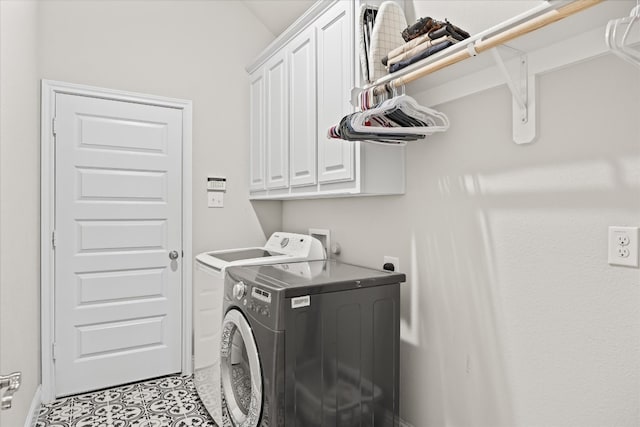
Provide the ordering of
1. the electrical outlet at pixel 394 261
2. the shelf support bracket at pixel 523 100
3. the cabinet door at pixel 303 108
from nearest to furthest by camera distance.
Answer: the shelf support bracket at pixel 523 100 → the electrical outlet at pixel 394 261 → the cabinet door at pixel 303 108

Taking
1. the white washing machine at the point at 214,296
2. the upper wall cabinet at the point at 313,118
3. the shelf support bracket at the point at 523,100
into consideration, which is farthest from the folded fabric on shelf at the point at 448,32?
the white washing machine at the point at 214,296

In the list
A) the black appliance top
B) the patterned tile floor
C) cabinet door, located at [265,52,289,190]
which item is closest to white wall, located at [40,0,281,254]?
cabinet door, located at [265,52,289,190]

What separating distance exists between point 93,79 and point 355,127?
210cm

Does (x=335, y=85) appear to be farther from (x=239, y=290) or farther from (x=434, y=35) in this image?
(x=239, y=290)

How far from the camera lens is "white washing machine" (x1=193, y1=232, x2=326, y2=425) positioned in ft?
7.41

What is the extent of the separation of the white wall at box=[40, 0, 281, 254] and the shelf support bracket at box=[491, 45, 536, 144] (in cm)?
223

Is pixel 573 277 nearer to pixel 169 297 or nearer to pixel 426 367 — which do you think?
pixel 426 367

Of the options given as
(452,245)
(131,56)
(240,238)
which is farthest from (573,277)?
(131,56)

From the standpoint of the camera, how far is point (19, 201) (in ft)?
6.50

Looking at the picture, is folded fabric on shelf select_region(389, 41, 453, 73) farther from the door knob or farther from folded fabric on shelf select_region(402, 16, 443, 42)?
the door knob

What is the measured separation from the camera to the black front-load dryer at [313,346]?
1.66m

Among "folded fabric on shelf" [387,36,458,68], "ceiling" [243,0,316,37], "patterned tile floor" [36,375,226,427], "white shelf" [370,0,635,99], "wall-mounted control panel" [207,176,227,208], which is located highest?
"ceiling" [243,0,316,37]

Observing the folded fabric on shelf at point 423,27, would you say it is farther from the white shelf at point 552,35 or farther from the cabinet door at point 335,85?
the cabinet door at point 335,85

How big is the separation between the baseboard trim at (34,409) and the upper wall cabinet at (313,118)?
6.13 feet
